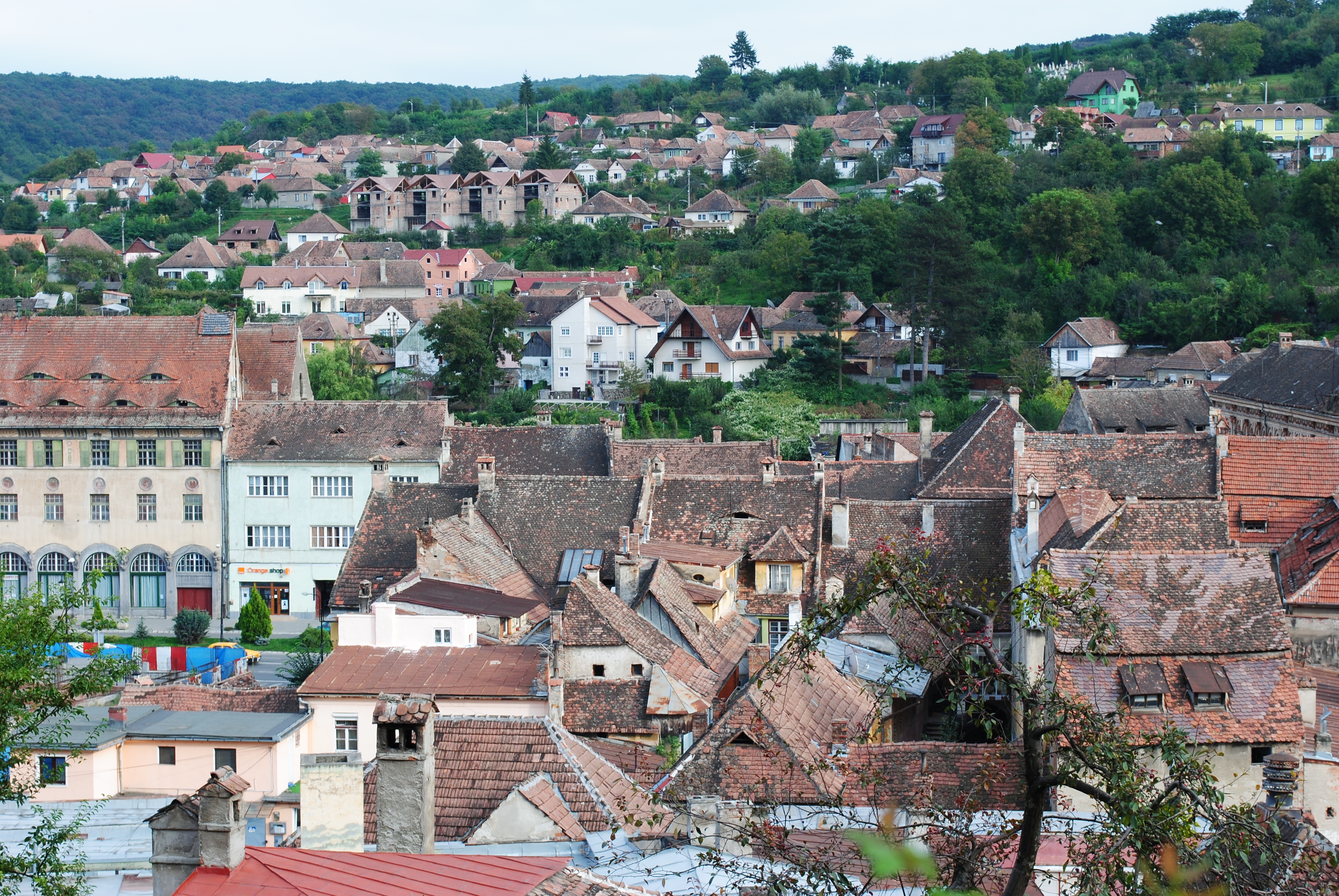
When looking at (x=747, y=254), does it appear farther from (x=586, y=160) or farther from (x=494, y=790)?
(x=494, y=790)

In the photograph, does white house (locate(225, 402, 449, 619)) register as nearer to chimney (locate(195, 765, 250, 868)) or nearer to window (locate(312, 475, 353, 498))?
window (locate(312, 475, 353, 498))

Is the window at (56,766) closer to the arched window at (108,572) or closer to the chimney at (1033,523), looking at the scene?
the chimney at (1033,523)

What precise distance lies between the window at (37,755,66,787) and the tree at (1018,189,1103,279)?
71570 mm

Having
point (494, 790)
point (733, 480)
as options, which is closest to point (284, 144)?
point (733, 480)

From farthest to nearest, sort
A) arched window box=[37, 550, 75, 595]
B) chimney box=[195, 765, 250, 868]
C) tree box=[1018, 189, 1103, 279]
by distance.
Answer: tree box=[1018, 189, 1103, 279], arched window box=[37, 550, 75, 595], chimney box=[195, 765, 250, 868]

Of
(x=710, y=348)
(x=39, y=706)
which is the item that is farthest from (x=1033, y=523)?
(x=710, y=348)

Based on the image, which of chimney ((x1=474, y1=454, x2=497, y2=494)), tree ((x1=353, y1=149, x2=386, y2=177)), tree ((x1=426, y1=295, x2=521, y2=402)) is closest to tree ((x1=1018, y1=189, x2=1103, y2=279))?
tree ((x1=426, y1=295, x2=521, y2=402))

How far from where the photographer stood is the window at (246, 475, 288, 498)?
5038cm

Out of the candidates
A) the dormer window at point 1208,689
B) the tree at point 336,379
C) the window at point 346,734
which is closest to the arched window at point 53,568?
the tree at point 336,379

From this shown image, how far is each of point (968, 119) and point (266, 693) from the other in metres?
100

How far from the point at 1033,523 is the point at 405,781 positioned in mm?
23033

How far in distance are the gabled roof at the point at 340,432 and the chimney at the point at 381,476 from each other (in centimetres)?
350

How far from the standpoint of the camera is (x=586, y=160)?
152m

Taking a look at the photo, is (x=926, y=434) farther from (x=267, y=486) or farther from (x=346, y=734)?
(x=346, y=734)
